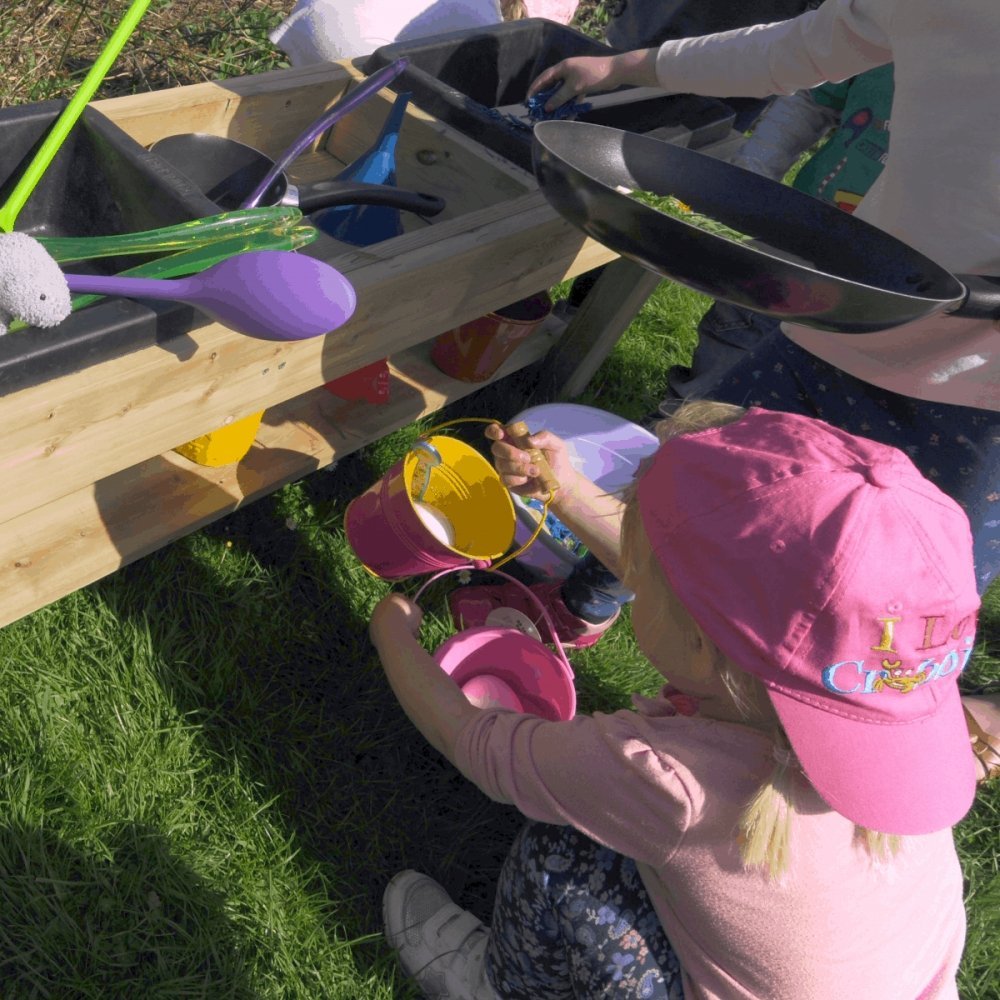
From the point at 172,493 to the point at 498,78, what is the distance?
98 centimetres

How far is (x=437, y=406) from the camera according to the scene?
184cm

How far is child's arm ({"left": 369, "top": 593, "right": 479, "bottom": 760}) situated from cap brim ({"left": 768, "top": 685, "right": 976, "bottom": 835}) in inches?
18.7

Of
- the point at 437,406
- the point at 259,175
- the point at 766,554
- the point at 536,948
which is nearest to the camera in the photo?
the point at 766,554

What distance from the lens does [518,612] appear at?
1.81 metres

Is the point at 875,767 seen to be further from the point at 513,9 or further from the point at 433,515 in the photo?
the point at 513,9

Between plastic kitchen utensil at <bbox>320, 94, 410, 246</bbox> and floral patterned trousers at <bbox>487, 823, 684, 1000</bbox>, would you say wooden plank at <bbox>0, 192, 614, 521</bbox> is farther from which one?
floral patterned trousers at <bbox>487, 823, 684, 1000</bbox>

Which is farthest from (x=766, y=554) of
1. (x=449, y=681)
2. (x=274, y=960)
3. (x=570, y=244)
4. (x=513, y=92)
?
(x=513, y=92)

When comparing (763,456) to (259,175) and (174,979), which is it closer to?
(259,175)

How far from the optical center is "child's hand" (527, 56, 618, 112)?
1528 millimetres

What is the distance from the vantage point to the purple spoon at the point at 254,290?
930mm

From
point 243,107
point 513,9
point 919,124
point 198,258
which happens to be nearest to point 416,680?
point 198,258

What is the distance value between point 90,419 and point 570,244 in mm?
827

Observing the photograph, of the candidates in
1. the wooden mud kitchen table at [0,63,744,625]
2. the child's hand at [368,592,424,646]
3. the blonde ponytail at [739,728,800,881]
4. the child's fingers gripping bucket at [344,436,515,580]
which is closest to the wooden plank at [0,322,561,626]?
the wooden mud kitchen table at [0,63,744,625]

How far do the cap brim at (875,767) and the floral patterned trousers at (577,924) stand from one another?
324mm
